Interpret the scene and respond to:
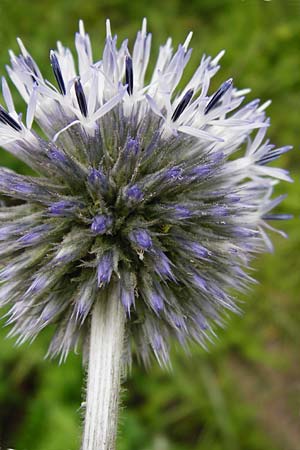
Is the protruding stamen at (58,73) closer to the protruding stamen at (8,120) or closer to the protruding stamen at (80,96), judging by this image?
the protruding stamen at (80,96)

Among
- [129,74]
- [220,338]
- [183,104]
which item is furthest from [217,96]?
[220,338]

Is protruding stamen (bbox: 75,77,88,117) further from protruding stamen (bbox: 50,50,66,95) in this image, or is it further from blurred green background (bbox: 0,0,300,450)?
blurred green background (bbox: 0,0,300,450)

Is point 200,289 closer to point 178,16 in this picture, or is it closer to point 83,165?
point 83,165

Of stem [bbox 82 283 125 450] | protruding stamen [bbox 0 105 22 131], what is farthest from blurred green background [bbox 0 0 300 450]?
protruding stamen [bbox 0 105 22 131]

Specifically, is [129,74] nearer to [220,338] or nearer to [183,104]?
[183,104]

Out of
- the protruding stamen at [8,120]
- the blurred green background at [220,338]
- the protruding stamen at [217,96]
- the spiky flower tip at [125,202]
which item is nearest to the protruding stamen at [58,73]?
the spiky flower tip at [125,202]

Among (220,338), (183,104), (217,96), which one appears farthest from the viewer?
(220,338)
